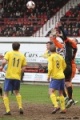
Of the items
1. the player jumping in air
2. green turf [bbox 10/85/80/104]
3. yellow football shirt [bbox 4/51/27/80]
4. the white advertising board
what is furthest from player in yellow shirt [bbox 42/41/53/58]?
the white advertising board

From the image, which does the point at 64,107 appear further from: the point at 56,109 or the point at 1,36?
the point at 1,36

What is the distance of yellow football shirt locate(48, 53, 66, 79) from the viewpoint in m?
14.5

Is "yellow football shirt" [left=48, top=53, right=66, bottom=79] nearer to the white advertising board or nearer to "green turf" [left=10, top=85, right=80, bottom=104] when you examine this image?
"green turf" [left=10, top=85, right=80, bottom=104]

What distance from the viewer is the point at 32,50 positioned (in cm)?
3669

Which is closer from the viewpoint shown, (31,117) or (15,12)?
(31,117)

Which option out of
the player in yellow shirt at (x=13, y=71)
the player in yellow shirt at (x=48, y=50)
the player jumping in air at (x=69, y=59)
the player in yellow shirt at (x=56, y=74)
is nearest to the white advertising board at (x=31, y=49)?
the player in yellow shirt at (x=48, y=50)

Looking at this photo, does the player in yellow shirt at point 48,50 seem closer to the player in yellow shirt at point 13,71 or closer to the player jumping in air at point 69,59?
the player jumping in air at point 69,59

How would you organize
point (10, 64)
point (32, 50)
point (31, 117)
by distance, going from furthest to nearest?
point (32, 50)
point (10, 64)
point (31, 117)

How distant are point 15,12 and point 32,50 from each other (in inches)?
344

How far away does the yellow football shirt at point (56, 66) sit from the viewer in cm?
1449

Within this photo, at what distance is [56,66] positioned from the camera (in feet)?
47.9

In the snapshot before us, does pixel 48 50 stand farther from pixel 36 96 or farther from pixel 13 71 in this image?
pixel 36 96

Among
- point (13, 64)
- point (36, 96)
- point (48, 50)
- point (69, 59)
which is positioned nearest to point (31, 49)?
point (36, 96)

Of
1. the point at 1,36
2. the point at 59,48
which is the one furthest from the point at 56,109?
the point at 1,36
